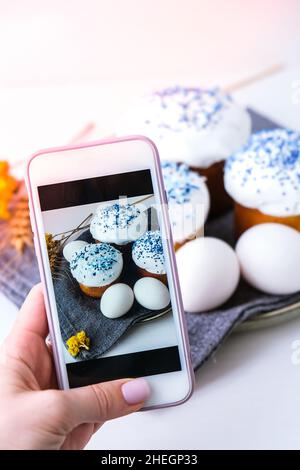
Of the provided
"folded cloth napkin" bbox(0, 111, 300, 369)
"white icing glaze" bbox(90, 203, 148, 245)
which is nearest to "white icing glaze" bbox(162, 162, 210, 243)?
"folded cloth napkin" bbox(0, 111, 300, 369)

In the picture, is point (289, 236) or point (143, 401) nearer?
point (143, 401)

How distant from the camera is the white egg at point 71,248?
0.68 m

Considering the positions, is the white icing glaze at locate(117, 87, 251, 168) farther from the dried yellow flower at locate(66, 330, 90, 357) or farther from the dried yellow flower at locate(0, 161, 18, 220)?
the dried yellow flower at locate(66, 330, 90, 357)

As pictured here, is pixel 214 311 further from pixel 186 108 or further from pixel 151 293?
pixel 186 108

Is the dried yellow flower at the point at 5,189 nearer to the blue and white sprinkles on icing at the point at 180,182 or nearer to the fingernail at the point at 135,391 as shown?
the blue and white sprinkles on icing at the point at 180,182

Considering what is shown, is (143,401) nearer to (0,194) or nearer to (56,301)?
(56,301)

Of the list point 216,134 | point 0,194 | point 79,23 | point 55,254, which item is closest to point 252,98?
point 216,134

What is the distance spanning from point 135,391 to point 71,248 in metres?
0.16

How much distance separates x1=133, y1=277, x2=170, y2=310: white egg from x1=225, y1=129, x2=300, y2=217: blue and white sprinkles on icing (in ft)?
0.95

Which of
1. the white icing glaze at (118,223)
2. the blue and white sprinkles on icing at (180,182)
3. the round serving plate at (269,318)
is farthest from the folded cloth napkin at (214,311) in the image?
the white icing glaze at (118,223)

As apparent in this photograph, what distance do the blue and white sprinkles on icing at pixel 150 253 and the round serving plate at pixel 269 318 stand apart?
222 mm

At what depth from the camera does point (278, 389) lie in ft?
2.72
